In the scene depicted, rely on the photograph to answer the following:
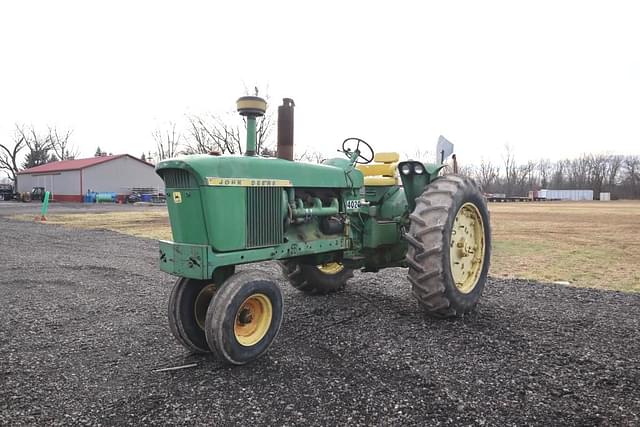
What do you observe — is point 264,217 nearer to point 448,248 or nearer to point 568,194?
point 448,248

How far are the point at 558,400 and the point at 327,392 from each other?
1.45 metres

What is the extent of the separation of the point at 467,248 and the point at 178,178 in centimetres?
312

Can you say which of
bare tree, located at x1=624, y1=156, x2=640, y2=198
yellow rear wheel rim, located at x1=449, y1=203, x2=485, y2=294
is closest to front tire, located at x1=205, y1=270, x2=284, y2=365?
yellow rear wheel rim, located at x1=449, y1=203, x2=485, y2=294

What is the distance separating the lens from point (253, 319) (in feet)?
11.8

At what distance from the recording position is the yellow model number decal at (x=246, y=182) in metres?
3.43

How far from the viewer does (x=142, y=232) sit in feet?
48.6

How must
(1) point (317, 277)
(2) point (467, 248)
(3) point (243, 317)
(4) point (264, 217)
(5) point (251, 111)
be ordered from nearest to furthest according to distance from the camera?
1. (3) point (243, 317)
2. (4) point (264, 217)
3. (5) point (251, 111)
4. (2) point (467, 248)
5. (1) point (317, 277)

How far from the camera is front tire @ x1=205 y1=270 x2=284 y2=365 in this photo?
3.25 meters

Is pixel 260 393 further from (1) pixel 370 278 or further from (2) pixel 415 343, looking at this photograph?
(1) pixel 370 278

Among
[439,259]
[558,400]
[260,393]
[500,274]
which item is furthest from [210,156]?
→ [500,274]

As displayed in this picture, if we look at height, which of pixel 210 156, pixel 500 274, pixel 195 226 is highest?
pixel 210 156

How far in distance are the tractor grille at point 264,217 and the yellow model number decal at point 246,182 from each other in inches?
1.4

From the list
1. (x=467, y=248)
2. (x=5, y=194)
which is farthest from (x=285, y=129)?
(x=5, y=194)

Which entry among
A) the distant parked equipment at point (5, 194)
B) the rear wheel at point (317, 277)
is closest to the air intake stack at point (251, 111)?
the rear wheel at point (317, 277)
